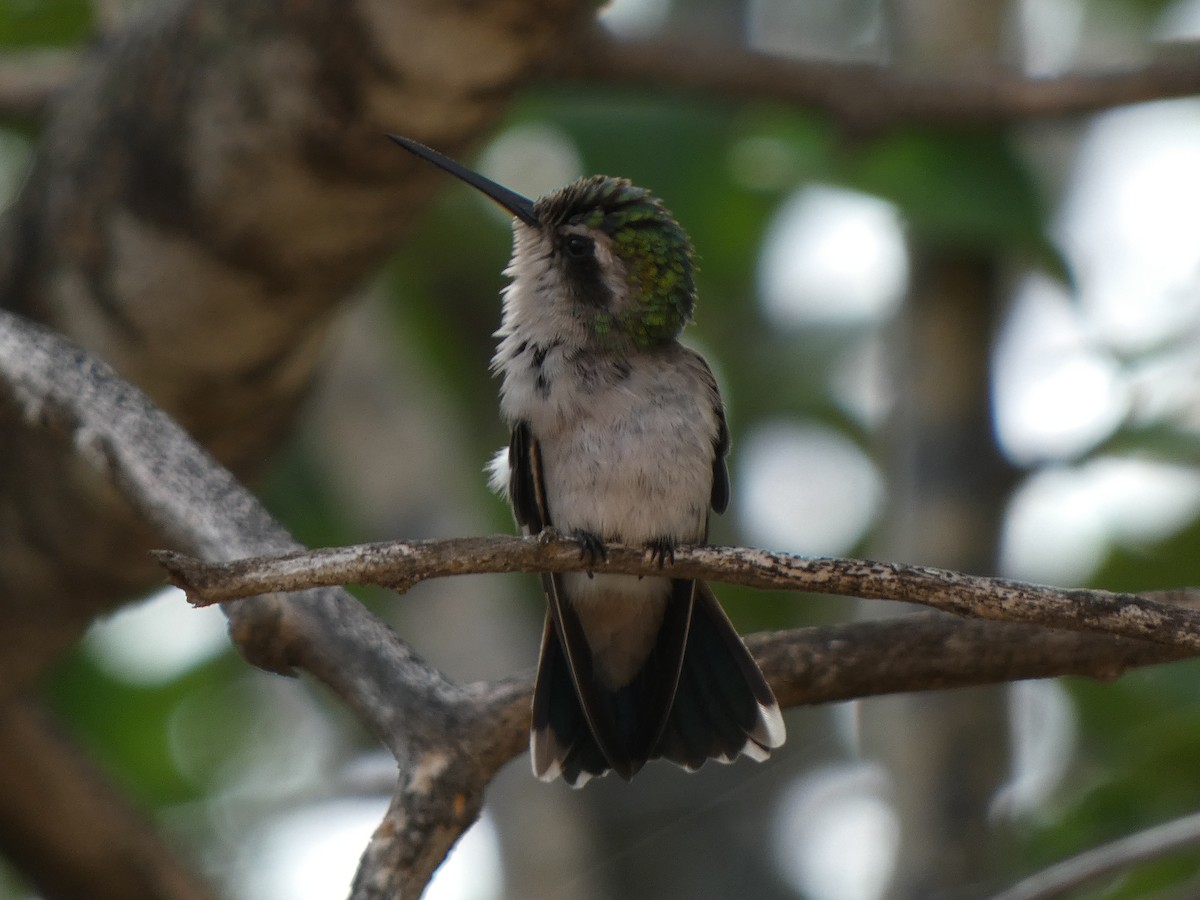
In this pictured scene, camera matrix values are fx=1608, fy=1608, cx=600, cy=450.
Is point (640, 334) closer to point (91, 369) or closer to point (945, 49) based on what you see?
point (91, 369)

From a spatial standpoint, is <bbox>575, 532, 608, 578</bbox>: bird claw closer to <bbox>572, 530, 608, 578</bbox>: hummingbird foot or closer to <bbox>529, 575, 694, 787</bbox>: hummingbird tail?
<bbox>572, 530, 608, 578</bbox>: hummingbird foot

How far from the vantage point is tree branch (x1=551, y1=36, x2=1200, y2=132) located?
5.23 metres

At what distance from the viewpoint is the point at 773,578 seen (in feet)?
8.55

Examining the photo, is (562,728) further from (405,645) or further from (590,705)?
(405,645)

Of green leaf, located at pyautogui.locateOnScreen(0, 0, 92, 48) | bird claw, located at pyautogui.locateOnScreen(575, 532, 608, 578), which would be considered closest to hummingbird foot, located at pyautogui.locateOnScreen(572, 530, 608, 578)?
bird claw, located at pyautogui.locateOnScreen(575, 532, 608, 578)

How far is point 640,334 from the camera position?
4258 millimetres

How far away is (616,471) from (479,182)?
2.61 ft

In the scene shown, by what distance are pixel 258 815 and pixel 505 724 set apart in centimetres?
388

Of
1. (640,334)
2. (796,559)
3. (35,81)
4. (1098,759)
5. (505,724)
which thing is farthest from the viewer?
(1098,759)

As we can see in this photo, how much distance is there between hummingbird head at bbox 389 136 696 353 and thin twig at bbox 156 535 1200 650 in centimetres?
157

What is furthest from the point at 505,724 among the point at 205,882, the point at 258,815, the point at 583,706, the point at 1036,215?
the point at 258,815

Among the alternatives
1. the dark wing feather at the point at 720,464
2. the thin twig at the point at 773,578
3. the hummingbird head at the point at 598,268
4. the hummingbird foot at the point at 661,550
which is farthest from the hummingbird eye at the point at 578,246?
the thin twig at the point at 773,578

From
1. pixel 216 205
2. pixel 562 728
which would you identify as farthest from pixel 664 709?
pixel 216 205

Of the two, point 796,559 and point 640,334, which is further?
point 640,334
